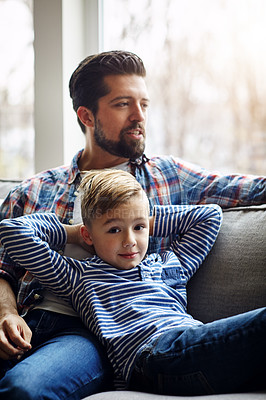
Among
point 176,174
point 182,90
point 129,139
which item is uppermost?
point 182,90

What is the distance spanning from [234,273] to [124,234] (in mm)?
355

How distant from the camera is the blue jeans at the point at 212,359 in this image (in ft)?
3.56

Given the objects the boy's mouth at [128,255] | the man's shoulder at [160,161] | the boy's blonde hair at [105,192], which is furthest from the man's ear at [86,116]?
the boy's mouth at [128,255]

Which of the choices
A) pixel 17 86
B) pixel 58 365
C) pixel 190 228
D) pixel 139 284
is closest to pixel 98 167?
pixel 190 228

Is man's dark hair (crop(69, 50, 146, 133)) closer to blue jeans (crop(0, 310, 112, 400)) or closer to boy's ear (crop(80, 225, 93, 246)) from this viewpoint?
boy's ear (crop(80, 225, 93, 246))

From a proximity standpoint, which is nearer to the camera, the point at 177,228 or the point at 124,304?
the point at 124,304

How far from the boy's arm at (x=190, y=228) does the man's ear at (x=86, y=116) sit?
1.44ft

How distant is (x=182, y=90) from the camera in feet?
7.22

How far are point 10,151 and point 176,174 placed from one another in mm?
1340

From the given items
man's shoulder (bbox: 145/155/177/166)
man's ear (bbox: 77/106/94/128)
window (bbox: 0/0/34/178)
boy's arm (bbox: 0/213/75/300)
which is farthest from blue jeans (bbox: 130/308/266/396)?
window (bbox: 0/0/34/178)

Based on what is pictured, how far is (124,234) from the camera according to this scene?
55.9 inches

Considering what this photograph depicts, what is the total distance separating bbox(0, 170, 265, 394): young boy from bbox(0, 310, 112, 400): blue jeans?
46 millimetres

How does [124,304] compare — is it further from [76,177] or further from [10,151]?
[10,151]

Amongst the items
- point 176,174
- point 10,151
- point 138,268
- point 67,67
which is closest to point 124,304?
point 138,268
